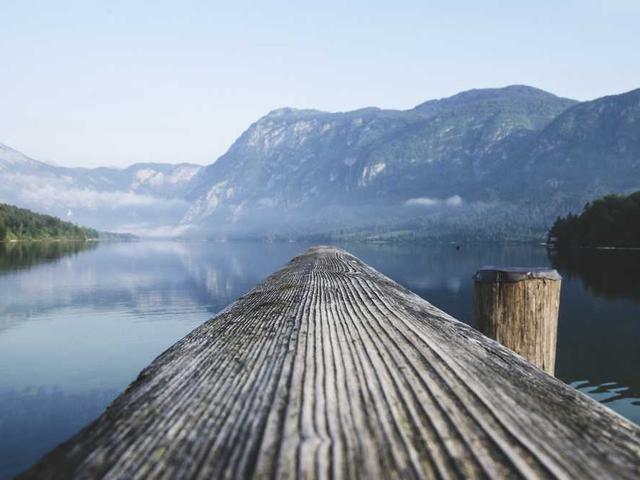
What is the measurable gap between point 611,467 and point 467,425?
1.69 ft

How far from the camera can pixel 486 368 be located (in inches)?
113

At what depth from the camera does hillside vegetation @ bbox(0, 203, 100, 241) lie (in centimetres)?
13538

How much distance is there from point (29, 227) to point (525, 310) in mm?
173910

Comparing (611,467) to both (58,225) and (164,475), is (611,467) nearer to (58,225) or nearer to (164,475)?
(164,475)

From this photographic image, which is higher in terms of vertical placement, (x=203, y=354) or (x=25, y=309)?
(x=203, y=354)

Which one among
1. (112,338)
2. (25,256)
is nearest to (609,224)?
(112,338)

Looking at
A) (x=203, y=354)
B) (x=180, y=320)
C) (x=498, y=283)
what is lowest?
(x=180, y=320)

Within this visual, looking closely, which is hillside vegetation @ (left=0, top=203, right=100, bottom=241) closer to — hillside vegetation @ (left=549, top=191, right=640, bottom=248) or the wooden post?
hillside vegetation @ (left=549, top=191, right=640, bottom=248)

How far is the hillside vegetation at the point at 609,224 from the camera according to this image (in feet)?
301

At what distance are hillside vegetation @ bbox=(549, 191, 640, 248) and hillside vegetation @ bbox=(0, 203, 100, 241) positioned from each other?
141100 millimetres

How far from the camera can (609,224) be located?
96.1 m

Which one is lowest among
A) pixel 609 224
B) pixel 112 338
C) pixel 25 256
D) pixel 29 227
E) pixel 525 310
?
pixel 25 256

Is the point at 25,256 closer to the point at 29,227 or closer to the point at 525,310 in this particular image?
the point at 29,227

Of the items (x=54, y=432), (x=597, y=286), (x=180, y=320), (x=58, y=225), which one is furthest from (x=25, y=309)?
(x=58, y=225)
